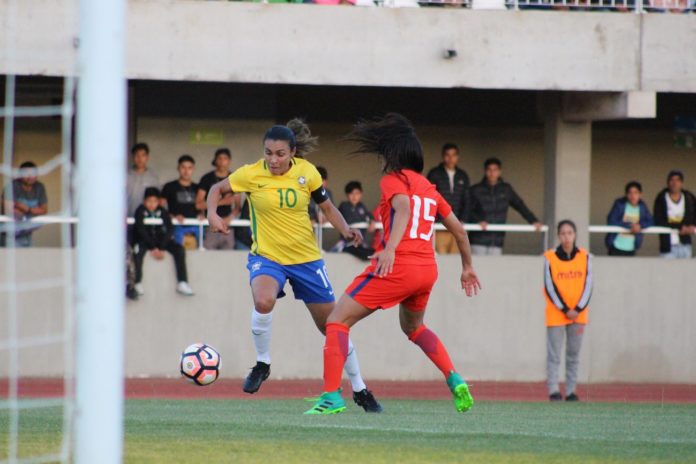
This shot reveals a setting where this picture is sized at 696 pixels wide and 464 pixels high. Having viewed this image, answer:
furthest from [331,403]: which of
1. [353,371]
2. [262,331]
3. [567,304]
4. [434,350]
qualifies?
[567,304]

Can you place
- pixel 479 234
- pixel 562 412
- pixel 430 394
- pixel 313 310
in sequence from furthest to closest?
pixel 479 234
pixel 430 394
pixel 562 412
pixel 313 310

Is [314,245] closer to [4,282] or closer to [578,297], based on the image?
[578,297]

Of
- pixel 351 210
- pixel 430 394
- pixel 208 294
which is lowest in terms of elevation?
pixel 430 394

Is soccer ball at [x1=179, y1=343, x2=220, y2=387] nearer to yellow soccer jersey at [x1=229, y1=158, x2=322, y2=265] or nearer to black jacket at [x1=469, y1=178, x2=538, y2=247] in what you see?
yellow soccer jersey at [x1=229, y1=158, x2=322, y2=265]

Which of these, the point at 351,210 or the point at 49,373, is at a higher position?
the point at 351,210

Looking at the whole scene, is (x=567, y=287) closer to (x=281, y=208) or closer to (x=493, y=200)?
(x=493, y=200)

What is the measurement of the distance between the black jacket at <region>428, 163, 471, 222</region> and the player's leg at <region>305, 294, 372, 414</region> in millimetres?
9555

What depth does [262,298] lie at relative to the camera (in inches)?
402

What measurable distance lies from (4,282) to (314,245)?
9.02 meters

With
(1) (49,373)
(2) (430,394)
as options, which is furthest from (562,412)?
(1) (49,373)

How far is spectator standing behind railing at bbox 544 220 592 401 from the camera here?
15391mm

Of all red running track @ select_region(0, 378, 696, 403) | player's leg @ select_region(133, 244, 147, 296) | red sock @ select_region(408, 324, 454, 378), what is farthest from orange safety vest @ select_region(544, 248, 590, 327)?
red sock @ select_region(408, 324, 454, 378)

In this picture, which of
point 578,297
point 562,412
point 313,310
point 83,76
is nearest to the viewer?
point 83,76

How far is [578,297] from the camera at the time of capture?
Result: 15.4 metres
